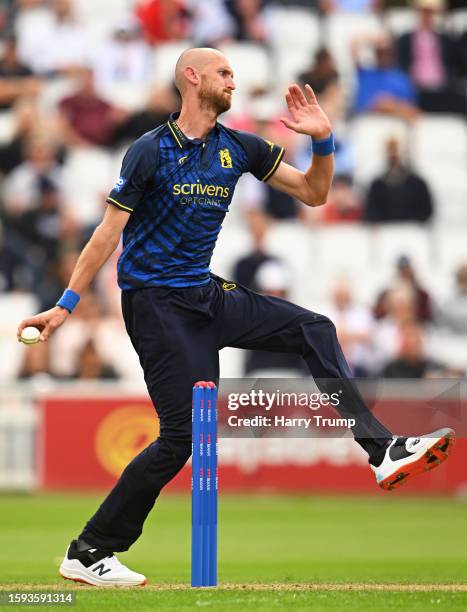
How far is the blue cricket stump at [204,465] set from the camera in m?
6.99

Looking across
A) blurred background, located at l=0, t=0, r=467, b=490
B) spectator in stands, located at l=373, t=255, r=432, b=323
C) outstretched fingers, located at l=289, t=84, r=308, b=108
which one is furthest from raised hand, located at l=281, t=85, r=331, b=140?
spectator in stands, located at l=373, t=255, r=432, b=323

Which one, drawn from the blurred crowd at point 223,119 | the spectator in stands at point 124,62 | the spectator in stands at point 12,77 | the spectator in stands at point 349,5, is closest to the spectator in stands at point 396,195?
the blurred crowd at point 223,119

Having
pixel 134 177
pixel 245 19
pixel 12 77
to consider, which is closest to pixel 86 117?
pixel 12 77

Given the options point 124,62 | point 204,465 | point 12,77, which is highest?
point 124,62

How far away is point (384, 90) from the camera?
19250 mm

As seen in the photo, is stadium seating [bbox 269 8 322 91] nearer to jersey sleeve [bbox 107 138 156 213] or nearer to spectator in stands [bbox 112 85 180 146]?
spectator in stands [bbox 112 85 180 146]

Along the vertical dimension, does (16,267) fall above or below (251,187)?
below

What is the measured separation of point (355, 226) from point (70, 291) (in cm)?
1116

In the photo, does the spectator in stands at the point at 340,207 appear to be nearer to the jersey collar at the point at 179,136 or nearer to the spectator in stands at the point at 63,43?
the spectator in stands at the point at 63,43

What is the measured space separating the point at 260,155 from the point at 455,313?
393 inches

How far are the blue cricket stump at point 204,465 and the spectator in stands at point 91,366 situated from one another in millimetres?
9046

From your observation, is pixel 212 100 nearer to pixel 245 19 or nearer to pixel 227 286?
pixel 227 286

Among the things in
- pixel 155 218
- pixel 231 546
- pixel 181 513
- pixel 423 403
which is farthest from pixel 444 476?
pixel 155 218

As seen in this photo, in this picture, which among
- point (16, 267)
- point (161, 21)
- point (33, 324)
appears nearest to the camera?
point (33, 324)
